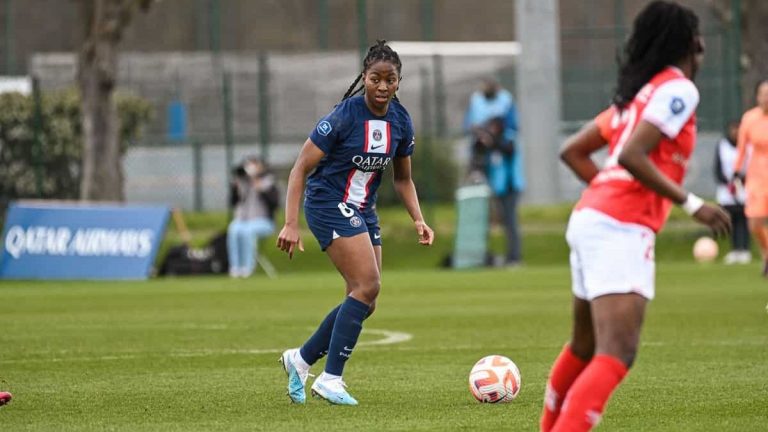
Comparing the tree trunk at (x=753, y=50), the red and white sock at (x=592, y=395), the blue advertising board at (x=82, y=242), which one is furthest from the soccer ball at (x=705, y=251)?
the red and white sock at (x=592, y=395)

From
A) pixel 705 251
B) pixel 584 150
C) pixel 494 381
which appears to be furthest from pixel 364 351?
pixel 705 251

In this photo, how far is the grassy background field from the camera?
830 centimetres

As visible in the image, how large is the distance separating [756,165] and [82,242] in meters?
10.2

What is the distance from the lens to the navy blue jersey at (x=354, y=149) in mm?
8883

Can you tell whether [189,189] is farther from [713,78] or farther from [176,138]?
[713,78]

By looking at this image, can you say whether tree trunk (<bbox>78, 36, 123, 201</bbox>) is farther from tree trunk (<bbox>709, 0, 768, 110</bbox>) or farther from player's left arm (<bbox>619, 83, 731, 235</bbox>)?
player's left arm (<bbox>619, 83, 731, 235</bbox>)

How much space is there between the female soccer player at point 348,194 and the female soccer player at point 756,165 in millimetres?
10275

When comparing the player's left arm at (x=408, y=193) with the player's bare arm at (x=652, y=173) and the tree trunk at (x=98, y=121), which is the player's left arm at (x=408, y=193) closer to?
the player's bare arm at (x=652, y=173)

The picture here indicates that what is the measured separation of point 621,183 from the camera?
6.18 m

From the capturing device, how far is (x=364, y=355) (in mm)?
11867

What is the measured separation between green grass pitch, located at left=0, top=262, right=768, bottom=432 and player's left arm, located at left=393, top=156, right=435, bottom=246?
0.95 m

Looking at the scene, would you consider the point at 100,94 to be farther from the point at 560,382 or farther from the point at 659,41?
the point at 659,41

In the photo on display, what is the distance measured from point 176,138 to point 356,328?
2648 cm

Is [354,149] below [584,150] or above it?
below
